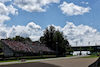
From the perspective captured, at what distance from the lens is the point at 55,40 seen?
72.2 m

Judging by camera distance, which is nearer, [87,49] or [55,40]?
[55,40]

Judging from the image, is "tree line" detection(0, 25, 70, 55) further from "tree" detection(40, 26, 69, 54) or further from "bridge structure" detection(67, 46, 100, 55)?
"bridge structure" detection(67, 46, 100, 55)

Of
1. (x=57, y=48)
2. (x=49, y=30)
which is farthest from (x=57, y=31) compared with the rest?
(x=57, y=48)

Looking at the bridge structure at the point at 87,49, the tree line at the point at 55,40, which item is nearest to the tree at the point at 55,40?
the tree line at the point at 55,40

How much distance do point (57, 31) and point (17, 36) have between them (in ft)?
161

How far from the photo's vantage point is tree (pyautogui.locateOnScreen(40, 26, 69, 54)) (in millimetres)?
71750

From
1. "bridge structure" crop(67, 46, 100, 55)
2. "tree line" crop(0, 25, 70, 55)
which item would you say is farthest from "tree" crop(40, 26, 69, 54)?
"bridge structure" crop(67, 46, 100, 55)

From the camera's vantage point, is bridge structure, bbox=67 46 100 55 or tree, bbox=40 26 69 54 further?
bridge structure, bbox=67 46 100 55

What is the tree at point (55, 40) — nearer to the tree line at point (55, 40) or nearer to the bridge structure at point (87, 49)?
the tree line at point (55, 40)

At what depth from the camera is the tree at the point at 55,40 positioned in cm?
7175

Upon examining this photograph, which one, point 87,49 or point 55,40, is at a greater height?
point 55,40

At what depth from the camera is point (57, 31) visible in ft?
247

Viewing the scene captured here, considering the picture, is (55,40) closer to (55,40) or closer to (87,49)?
(55,40)

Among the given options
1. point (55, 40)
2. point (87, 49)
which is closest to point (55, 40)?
point (55, 40)
